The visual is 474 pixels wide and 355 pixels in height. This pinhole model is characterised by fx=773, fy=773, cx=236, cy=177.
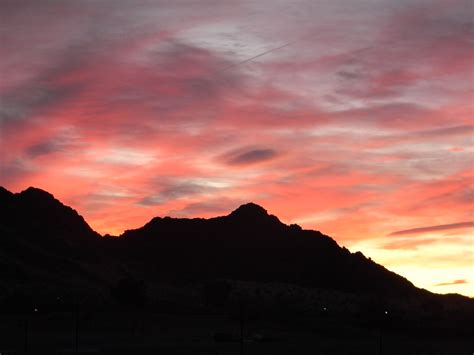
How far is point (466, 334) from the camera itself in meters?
98.6

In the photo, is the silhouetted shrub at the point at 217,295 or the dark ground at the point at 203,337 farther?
the silhouetted shrub at the point at 217,295

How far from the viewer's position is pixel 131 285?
12525 cm

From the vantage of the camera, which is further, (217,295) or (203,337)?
(217,295)

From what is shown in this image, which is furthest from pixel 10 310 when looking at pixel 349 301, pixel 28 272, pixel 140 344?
pixel 349 301

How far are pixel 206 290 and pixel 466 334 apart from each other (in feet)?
215

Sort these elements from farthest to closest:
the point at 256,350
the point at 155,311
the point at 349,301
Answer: the point at 349,301 < the point at 155,311 < the point at 256,350

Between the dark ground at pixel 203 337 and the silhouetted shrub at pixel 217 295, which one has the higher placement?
the silhouetted shrub at pixel 217 295

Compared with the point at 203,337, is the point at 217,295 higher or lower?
higher

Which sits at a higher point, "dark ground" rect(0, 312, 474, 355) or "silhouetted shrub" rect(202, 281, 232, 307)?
"silhouetted shrub" rect(202, 281, 232, 307)

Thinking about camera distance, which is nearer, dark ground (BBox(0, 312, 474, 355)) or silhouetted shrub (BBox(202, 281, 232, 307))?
dark ground (BBox(0, 312, 474, 355))

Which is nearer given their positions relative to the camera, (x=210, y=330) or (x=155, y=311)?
(x=210, y=330)

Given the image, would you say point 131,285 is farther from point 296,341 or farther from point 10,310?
point 296,341

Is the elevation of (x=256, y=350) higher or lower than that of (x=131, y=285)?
lower

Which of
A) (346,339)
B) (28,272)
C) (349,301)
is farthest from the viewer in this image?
(349,301)
